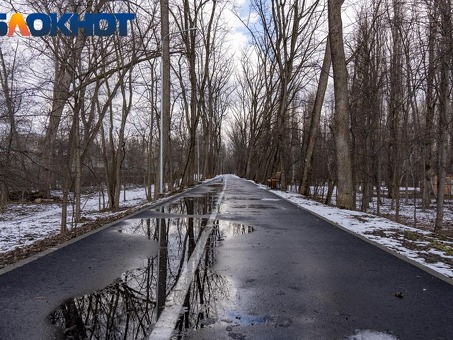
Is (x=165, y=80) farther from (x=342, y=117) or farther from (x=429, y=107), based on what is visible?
(x=429, y=107)

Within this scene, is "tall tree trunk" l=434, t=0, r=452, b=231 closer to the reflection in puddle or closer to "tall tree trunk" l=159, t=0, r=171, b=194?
"tall tree trunk" l=159, t=0, r=171, b=194

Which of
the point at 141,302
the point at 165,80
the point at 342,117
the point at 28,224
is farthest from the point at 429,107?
the point at 141,302

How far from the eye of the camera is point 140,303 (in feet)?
11.9

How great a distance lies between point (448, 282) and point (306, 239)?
9.59ft

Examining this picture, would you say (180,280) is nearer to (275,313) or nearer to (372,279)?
(275,313)

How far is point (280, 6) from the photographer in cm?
2483

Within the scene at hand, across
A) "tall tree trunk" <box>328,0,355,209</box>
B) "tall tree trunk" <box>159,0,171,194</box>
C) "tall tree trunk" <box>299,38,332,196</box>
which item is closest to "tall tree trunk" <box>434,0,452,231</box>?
"tall tree trunk" <box>328,0,355,209</box>

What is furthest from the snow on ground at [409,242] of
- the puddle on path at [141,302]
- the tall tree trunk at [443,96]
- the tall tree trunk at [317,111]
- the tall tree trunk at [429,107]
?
the tall tree trunk at [317,111]

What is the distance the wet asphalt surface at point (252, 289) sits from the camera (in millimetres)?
3098

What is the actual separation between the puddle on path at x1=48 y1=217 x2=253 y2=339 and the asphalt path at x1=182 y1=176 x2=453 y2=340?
162mm

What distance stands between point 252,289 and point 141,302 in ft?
3.88

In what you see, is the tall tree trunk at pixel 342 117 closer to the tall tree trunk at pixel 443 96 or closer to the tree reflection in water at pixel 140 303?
the tall tree trunk at pixel 443 96

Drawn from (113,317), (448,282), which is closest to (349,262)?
(448,282)

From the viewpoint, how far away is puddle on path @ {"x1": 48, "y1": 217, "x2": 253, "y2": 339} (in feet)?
10.0
